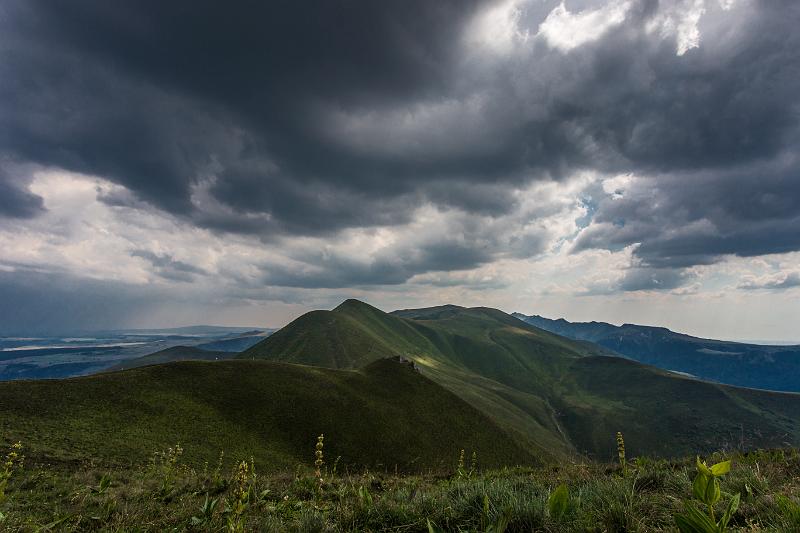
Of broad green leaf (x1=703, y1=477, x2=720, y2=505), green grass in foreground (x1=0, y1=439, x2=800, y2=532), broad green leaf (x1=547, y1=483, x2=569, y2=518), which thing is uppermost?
broad green leaf (x1=703, y1=477, x2=720, y2=505)

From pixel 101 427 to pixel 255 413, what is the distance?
74.6ft

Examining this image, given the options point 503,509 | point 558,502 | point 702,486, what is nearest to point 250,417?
point 503,509

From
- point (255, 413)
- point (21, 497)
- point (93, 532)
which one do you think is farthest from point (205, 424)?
point (93, 532)

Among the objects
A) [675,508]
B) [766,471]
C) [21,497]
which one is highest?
[675,508]

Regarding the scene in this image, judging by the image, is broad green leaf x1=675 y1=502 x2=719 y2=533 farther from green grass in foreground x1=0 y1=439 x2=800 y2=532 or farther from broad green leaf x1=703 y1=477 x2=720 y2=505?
green grass in foreground x1=0 y1=439 x2=800 y2=532

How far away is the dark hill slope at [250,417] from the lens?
41.2 m

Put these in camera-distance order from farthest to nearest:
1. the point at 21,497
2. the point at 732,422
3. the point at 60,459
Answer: the point at 732,422 < the point at 60,459 < the point at 21,497

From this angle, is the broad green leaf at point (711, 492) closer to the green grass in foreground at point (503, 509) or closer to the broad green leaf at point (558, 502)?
the green grass in foreground at point (503, 509)

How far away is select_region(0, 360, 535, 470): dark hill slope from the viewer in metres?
41.2

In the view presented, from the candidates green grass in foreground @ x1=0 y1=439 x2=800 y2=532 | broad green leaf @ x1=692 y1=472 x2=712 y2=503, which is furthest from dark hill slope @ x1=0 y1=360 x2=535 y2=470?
broad green leaf @ x1=692 y1=472 x2=712 y2=503

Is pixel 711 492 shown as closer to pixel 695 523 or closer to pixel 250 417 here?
pixel 695 523

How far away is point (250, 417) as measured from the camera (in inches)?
2392

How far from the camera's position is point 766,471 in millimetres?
7891

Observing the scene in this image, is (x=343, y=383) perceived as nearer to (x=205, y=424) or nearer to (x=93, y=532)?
(x=205, y=424)
